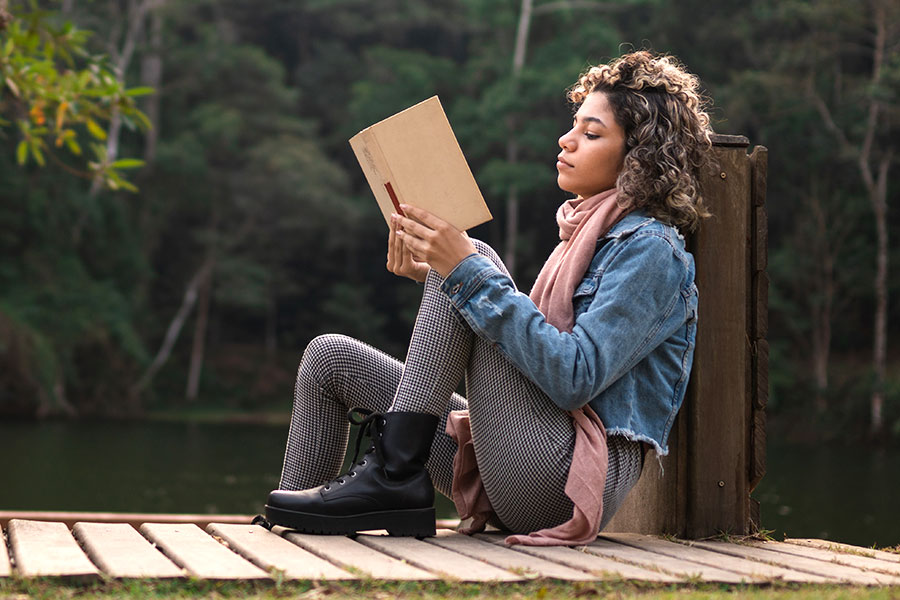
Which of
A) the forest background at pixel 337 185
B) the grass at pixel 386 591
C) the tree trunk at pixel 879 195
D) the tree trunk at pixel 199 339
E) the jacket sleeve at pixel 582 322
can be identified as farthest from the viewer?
the tree trunk at pixel 199 339

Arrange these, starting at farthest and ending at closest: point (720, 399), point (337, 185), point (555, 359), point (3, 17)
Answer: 1. point (337, 185)
2. point (3, 17)
3. point (720, 399)
4. point (555, 359)

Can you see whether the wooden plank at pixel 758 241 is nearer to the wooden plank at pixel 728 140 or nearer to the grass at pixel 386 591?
the wooden plank at pixel 728 140

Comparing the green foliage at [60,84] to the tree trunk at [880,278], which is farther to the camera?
the tree trunk at [880,278]

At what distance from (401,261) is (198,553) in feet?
2.38

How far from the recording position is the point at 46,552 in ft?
6.30

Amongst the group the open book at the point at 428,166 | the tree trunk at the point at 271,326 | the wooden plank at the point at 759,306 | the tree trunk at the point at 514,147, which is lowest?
the tree trunk at the point at 271,326

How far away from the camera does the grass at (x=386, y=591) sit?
1.65 m

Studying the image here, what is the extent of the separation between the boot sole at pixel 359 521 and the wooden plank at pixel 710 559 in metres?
0.37

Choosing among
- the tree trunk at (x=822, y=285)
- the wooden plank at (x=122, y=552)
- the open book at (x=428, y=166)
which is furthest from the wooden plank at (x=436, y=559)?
the tree trunk at (x=822, y=285)

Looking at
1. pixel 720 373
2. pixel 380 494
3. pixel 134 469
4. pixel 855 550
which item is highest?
pixel 720 373

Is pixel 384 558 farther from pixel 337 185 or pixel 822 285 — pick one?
pixel 337 185

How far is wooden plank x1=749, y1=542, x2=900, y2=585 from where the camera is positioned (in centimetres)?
206

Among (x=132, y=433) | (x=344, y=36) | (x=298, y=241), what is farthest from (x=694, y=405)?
(x=344, y=36)

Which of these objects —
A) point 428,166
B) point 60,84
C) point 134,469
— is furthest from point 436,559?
point 134,469
